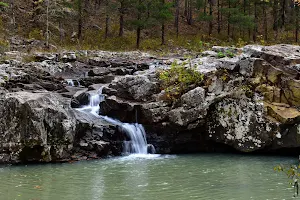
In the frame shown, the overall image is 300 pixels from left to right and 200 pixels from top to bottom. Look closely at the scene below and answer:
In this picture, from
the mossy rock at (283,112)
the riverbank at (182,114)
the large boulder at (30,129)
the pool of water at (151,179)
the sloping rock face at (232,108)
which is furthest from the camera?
the sloping rock face at (232,108)

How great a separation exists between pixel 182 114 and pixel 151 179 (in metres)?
4.46

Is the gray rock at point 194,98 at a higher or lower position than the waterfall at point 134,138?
higher

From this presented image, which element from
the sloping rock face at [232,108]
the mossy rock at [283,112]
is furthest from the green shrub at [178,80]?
the mossy rock at [283,112]

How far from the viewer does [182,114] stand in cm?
1419

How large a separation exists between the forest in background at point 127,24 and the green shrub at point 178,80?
1555cm

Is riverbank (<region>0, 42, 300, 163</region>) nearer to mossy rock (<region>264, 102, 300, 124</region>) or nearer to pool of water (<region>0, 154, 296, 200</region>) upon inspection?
mossy rock (<region>264, 102, 300, 124</region>)

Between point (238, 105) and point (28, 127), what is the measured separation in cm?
794

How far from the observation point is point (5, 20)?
116 ft

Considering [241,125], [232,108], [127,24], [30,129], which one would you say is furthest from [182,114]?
[127,24]

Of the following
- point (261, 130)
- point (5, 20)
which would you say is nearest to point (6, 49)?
point (5, 20)

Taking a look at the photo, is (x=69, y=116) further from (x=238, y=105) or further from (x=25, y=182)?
(x=238, y=105)

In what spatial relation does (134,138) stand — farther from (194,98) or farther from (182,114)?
(194,98)

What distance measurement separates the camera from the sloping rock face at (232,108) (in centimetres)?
1385

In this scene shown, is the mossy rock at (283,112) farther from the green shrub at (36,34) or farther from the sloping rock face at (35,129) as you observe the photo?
the green shrub at (36,34)
